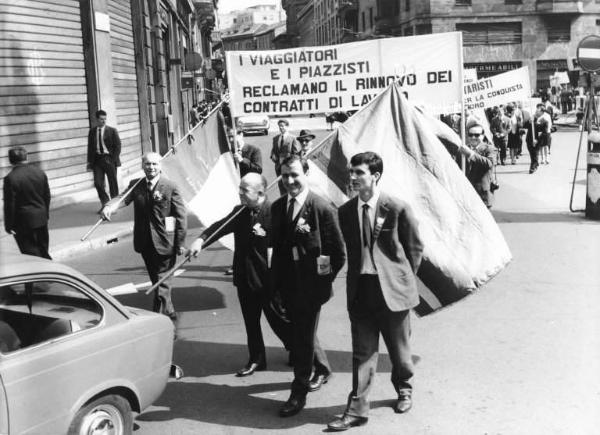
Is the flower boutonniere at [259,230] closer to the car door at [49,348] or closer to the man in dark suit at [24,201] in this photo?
the car door at [49,348]

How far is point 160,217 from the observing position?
24.2 ft

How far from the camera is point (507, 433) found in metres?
5.01

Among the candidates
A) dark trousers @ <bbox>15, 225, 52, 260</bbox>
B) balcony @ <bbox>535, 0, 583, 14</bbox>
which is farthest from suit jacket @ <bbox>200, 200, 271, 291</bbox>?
balcony @ <bbox>535, 0, 583, 14</bbox>

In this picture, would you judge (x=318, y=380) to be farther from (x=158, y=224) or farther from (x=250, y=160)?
(x=250, y=160)

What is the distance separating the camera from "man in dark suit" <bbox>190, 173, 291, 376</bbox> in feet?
19.7


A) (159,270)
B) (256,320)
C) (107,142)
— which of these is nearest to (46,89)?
(107,142)

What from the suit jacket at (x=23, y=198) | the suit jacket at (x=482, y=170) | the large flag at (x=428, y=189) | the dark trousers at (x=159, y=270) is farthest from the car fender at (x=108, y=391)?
the suit jacket at (x=482, y=170)

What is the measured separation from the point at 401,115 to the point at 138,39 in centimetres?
1772

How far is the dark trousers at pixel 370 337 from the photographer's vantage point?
16.8 ft

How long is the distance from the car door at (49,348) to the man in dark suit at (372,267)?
1.62 m

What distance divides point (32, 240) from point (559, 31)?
53.7m

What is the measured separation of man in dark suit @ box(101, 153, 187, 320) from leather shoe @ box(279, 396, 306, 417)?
93.0 inches

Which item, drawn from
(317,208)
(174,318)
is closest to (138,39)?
(174,318)

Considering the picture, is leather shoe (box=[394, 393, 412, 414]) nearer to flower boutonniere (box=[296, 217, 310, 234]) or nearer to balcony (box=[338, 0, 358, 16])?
flower boutonniere (box=[296, 217, 310, 234])
